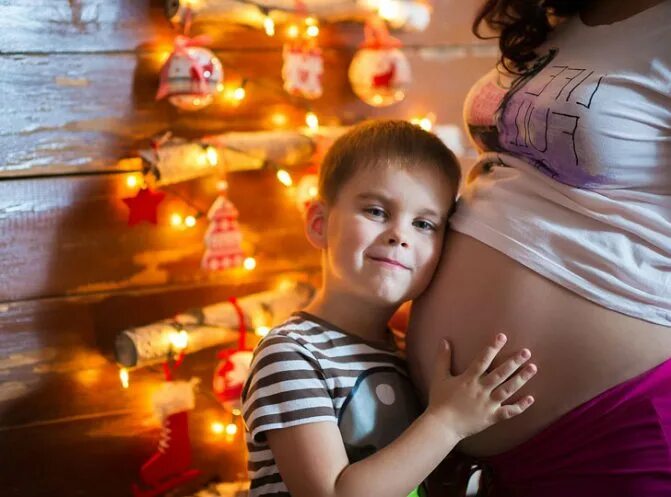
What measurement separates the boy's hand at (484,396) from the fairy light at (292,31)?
74cm

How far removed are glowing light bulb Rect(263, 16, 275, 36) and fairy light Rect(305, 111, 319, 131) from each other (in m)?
0.16

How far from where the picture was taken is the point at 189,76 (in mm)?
1226

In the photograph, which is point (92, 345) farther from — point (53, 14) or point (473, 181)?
point (473, 181)

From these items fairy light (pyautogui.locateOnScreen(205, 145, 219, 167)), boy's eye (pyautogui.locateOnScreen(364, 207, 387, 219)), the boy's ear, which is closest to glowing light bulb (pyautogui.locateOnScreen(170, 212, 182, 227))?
fairy light (pyautogui.locateOnScreen(205, 145, 219, 167))

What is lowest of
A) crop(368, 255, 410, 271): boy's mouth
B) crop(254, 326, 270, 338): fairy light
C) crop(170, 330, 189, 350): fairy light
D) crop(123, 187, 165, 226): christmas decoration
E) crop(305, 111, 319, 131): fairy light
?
crop(254, 326, 270, 338): fairy light

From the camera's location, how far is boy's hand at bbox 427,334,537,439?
913 mm

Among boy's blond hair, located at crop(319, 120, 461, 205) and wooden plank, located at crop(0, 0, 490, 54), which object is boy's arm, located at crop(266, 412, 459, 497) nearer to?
boy's blond hair, located at crop(319, 120, 461, 205)

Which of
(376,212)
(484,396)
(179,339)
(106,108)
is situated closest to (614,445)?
(484,396)

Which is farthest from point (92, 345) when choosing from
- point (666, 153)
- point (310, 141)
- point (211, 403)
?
point (666, 153)

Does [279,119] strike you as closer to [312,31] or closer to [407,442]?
[312,31]

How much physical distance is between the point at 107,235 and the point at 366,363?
0.53 meters

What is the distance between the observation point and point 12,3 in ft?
3.83

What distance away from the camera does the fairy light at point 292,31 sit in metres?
1.38

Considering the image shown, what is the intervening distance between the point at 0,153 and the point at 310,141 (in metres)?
0.52
